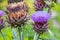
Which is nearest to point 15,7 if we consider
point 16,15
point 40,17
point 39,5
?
point 16,15

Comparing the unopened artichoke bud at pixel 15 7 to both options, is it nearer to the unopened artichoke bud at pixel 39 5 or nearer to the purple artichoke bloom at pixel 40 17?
the purple artichoke bloom at pixel 40 17

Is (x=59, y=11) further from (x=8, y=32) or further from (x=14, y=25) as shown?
(x=14, y=25)

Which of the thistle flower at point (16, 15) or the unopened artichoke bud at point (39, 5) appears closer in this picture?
the thistle flower at point (16, 15)

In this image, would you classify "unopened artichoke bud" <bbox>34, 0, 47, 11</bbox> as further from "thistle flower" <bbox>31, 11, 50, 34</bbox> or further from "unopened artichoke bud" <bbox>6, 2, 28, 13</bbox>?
"unopened artichoke bud" <bbox>6, 2, 28, 13</bbox>

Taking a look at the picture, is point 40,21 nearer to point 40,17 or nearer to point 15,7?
point 40,17

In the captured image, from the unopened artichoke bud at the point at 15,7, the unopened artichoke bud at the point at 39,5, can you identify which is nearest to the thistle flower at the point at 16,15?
the unopened artichoke bud at the point at 15,7

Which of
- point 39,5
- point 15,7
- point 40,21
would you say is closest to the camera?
point 15,7

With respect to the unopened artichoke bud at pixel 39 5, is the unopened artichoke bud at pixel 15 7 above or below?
above
